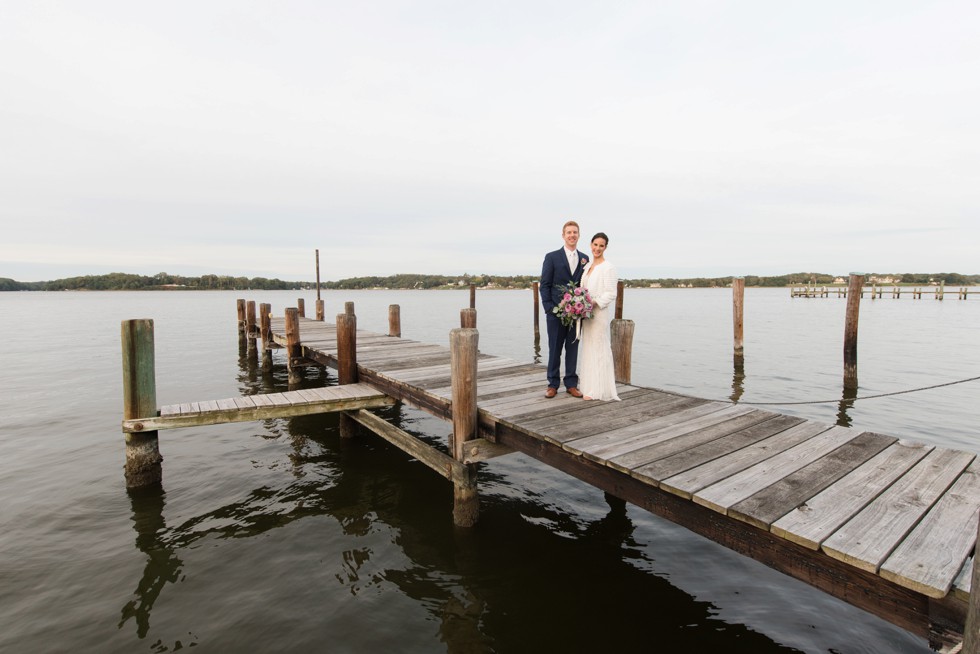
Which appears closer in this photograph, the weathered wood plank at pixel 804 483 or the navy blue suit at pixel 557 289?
the weathered wood plank at pixel 804 483

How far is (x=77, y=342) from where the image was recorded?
81.3ft

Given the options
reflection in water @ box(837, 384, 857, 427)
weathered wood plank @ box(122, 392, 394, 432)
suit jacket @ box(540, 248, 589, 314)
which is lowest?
reflection in water @ box(837, 384, 857, 427)

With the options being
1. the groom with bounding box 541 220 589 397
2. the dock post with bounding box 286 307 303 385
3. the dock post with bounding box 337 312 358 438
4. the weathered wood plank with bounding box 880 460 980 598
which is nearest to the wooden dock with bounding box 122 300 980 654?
the weathered wood plank with bounding box 880 460 980 598

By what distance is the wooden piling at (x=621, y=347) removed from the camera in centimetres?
692

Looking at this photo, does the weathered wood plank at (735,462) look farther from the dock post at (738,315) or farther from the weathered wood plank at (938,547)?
the dock post at (738,315)

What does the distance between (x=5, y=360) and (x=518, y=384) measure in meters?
23.6

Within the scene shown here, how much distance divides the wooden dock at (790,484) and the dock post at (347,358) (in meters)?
3.18

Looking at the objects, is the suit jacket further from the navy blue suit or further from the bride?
the bride

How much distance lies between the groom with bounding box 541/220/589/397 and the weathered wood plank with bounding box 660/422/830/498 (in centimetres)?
233

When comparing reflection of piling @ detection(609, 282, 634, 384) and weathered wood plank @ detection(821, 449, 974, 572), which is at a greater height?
reflection of piling @ detection(609, 282, 634, 384)

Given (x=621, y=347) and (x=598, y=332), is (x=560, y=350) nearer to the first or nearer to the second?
(x=598, y=332)

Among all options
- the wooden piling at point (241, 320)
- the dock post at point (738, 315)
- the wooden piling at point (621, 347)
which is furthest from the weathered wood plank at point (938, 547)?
the wooden piling at point (241, 320)

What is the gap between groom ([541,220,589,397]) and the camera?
6.03m

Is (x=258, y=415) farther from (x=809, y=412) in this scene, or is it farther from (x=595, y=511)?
(x=809, y=412)
